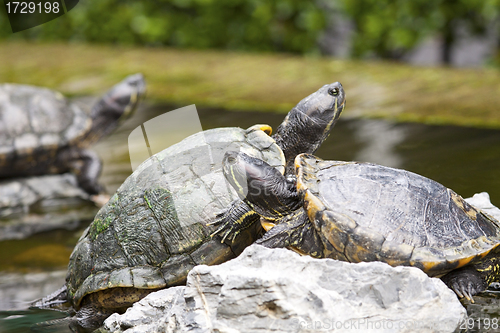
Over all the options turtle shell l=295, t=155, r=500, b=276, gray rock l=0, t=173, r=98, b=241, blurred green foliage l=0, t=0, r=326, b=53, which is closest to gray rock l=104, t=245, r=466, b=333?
turtle shell l=295, t=155, r=500, b=276

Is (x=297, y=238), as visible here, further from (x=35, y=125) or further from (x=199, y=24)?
(x=199, y=24)

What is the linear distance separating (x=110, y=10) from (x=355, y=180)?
944 cm

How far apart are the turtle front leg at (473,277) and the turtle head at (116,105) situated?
4.09 m

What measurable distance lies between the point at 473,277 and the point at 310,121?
128cm

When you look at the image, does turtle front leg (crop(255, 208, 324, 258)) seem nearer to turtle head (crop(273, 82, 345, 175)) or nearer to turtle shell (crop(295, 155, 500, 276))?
turtle shell (crop(295, 155, 500, 276))

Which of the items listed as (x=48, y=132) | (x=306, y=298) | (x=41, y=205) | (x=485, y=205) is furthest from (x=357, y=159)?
(x=48, y=132)

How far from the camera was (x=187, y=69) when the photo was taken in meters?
8.48

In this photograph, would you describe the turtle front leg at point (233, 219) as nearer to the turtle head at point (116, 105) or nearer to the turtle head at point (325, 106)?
the turtle head at point (325, 106)

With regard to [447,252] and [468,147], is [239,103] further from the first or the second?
[447,252]

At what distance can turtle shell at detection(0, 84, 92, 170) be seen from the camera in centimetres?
511

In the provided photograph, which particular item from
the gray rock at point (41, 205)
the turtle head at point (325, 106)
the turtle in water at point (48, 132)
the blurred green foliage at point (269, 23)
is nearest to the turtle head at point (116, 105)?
the turtle in water at point (48, 132)

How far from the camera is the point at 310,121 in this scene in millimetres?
3176

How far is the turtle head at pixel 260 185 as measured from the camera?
2543mm

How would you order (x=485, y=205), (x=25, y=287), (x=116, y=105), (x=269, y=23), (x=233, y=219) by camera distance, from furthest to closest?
(x=269, y=23) → (x=116, y=105) → (x=25, y=287) → (x=485, y=205) → (x=233, y=219)
